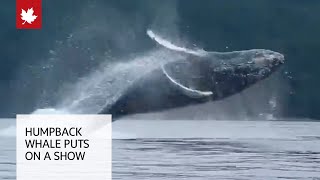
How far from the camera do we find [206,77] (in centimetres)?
2391

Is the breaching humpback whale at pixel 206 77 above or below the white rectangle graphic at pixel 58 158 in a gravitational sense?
above

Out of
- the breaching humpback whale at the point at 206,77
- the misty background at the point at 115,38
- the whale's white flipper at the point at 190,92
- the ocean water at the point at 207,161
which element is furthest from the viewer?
the misty background at the point at 115,38

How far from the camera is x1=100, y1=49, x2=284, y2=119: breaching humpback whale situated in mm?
23828

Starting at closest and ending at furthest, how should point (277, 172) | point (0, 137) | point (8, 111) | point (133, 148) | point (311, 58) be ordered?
point (277, 172), point (133, 148), point (0, 137), point (8, 111), point (311, 58)

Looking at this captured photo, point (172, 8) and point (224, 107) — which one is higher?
point (172, 8)

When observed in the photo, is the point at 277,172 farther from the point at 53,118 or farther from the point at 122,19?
the point at 122,19

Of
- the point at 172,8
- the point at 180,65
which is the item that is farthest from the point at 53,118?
the point at 172,8

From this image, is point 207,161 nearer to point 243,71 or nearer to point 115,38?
point 243,71

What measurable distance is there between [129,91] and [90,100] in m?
2.31

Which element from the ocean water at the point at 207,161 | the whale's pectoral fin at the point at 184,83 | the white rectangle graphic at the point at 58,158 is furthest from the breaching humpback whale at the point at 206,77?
the white rectangle graphic at the point at 58,158

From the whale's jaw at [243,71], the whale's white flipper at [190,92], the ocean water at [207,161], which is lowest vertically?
the ocean water at [207,161]

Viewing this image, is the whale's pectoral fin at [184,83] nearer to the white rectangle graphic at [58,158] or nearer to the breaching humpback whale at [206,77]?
the breaching humpback whale at [206,77]

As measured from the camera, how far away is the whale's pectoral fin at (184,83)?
2362 cm

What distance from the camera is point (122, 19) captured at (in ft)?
153
